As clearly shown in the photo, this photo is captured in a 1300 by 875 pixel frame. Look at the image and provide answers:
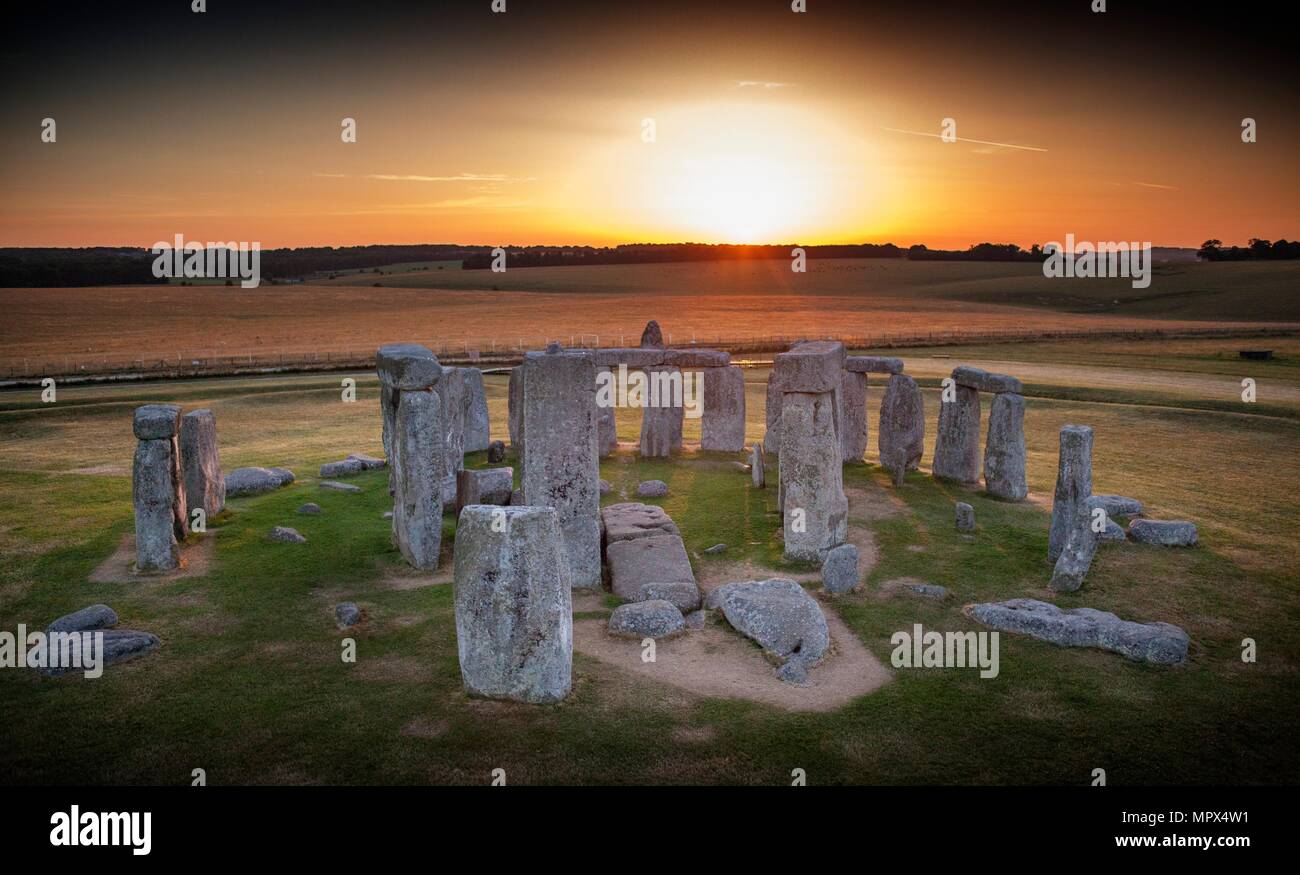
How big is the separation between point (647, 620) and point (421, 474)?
4472mm

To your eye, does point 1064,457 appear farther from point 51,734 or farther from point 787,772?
point 51,734

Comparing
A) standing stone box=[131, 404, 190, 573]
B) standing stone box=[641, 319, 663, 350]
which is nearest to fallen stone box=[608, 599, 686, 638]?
standing stone box=[131, 404, 190, 573]

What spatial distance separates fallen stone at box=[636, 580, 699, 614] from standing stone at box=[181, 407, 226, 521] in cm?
855

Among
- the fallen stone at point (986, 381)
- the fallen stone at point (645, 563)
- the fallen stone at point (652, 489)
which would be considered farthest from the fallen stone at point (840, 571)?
the fallen stone at point (986, 381)

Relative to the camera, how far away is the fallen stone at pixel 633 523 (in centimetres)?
1430

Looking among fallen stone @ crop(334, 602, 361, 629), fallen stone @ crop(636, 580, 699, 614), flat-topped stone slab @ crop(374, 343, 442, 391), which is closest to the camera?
fallen stone @ crop(334, 602, 361, 629)

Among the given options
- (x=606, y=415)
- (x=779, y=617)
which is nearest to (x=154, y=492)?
(x=779, y=617)

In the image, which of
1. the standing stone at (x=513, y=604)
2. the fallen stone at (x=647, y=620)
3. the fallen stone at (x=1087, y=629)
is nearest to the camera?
the standing stone at (x=513, y=604)

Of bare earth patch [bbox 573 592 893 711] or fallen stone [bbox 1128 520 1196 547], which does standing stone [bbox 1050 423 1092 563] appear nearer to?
fallen stone [bbox 1128 520 1196 547]

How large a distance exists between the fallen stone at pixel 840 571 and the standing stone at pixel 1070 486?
10.8ft

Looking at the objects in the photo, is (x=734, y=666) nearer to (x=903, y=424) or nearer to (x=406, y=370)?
(x=406, y=370)

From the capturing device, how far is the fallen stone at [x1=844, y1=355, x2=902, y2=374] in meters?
20.9

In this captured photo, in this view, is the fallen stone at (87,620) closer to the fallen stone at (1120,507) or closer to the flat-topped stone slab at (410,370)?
the flat-topped stone slab at (410,370)

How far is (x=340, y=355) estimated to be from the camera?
44.9 metres
